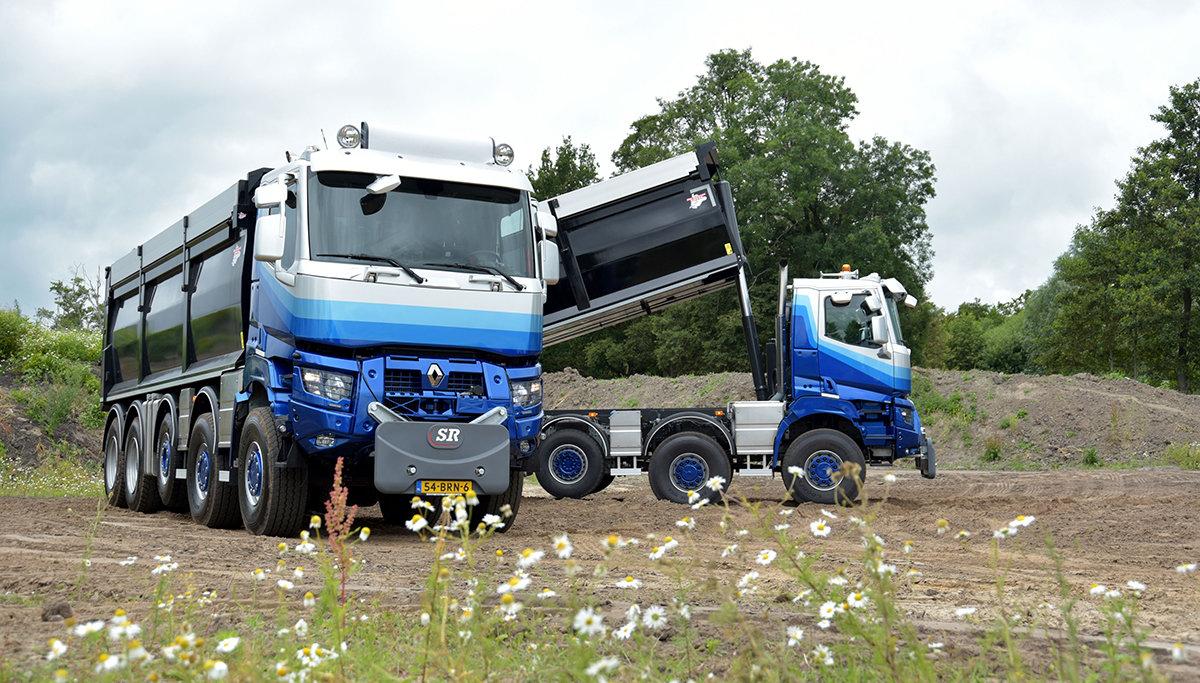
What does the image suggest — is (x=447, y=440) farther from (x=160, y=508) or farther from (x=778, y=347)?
(x=160, y=508)

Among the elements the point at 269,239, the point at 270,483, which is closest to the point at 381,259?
the point at 269,239

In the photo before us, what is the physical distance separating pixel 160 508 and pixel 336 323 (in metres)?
6.99

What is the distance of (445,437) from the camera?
9.34 meters

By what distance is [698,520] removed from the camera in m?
12.1

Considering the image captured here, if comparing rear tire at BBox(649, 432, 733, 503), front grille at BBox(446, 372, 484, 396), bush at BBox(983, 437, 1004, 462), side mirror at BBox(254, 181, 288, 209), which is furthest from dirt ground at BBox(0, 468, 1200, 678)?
bush at BBox(983, 437, 1004, 462)

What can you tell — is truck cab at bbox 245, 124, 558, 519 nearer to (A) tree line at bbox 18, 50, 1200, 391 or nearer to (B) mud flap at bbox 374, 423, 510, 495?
(B) mud flap at bbox 374, 423, 510, 495

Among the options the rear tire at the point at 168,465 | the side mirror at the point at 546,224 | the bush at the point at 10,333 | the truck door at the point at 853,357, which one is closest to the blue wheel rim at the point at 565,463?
the truck door at the point at 853,357

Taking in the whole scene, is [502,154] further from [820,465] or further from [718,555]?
[820,465]

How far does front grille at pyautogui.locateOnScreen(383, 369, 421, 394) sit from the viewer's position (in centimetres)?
941

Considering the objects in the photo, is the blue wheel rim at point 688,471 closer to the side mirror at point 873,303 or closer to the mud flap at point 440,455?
the side mirror at point 873,303

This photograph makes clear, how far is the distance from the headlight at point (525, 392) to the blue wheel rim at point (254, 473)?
2304 millimetres

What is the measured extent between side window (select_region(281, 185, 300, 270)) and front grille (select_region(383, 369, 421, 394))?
1.26m

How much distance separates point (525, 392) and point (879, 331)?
5657 mm

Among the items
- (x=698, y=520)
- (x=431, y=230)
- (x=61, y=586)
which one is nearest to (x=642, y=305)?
(x=698, y=520)
